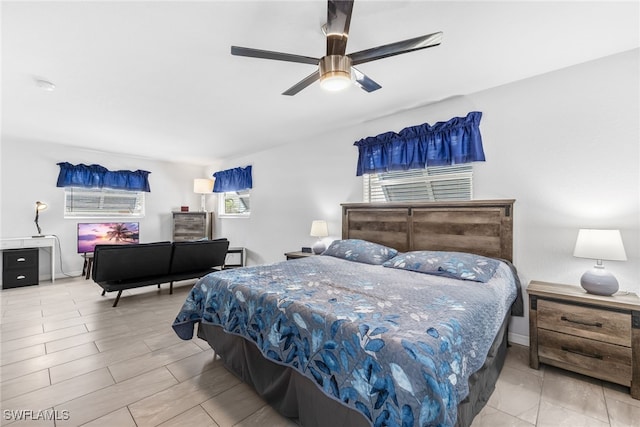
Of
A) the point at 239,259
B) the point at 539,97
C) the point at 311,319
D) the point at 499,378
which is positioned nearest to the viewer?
the point at 311,319

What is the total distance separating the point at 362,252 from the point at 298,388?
176 centimetres

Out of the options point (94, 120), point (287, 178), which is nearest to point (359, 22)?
point (287, 178)

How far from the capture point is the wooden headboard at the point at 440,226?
8.80ft

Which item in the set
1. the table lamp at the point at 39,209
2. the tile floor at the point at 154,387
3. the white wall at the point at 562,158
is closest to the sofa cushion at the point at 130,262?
the tile floor at the point at 154,387

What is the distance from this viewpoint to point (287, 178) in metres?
4.93

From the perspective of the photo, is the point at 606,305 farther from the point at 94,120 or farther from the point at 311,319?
the point at 94,120

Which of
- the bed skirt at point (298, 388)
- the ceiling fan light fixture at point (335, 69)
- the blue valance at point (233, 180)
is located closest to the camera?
the bed skirt at point (298, 388)

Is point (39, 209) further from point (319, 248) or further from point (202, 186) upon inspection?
point (319, 248)

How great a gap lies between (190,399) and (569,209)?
338cm

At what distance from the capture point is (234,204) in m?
6.36

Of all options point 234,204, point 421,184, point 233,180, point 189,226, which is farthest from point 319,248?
point 189,226

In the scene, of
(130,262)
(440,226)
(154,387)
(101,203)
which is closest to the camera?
(154,387)

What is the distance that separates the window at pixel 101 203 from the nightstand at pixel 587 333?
7123 millimetres

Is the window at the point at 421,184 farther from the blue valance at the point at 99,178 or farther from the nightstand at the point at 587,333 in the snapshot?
the blue valance at the point at 99,178
